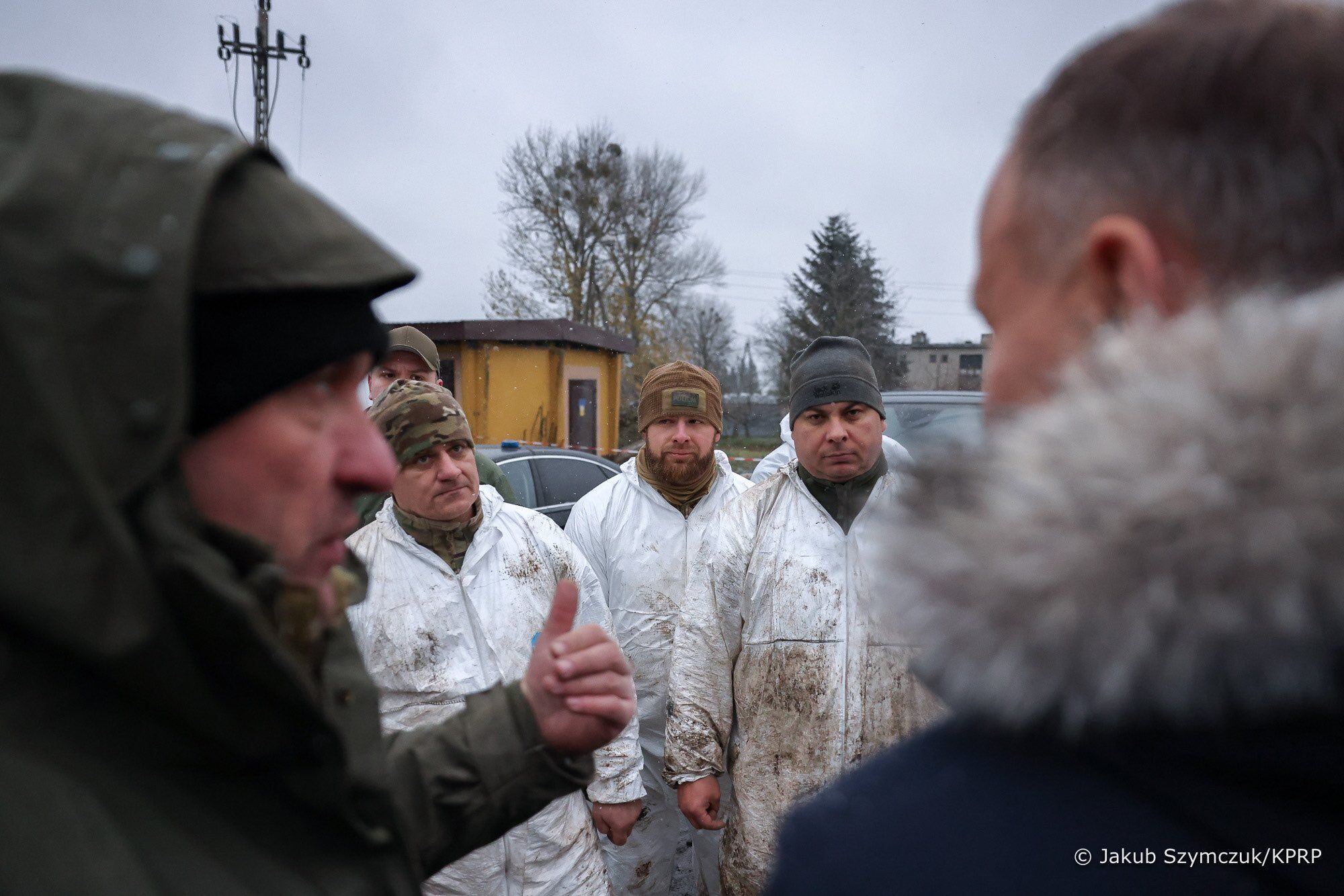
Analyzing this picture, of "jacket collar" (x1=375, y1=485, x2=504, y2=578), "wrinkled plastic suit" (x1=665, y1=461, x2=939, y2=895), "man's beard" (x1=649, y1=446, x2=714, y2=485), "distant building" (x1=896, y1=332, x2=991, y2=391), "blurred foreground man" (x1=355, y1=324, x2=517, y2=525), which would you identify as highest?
"distant building" (x1=896, y1=332, x2=991, y2=391)

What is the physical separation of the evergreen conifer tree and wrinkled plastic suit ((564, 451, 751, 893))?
2762 cm

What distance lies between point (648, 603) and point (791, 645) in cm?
129

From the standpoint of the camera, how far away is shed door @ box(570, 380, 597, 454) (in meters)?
17.8

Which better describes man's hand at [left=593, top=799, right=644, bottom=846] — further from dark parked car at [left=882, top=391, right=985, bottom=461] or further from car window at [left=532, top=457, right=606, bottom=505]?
car window at [left=532, top=457, right=606, bottom=505]

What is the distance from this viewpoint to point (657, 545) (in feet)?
13.7

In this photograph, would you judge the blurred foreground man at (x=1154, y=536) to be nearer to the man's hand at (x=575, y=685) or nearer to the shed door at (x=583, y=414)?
the man's hand at (x=575, y=685)

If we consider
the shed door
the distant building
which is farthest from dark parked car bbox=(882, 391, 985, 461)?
the distant building

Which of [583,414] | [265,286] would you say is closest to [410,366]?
[265,286]

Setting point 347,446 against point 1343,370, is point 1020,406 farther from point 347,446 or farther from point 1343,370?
point 347,446

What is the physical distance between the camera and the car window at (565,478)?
8.07 m

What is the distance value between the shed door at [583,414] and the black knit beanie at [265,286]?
54.6 feet

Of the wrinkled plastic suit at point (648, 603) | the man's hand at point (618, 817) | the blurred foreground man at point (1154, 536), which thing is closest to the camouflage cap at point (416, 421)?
the wrinkled plastic suit at point (648, 603)

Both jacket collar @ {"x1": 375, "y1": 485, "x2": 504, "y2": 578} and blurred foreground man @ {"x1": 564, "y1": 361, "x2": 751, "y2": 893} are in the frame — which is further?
blurred foreground man @ {"x1": 564, "y1": 361, "x2": 751, "y2": 893}

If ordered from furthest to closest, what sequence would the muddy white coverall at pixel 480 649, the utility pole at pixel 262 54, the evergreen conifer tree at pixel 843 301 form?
the evergreen conifer tree at pixel 843 301 → the utility pole at pixel 262 54 → the muddy white coverall at pixel 480 649
